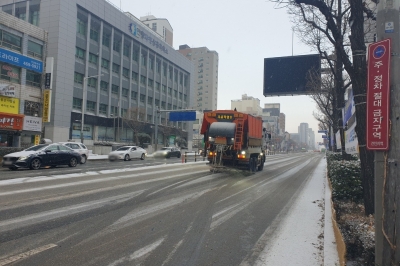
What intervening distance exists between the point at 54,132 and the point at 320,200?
38.0 meters

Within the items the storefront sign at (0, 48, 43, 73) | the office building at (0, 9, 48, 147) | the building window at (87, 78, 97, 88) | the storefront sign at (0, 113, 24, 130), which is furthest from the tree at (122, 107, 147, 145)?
the storefront sign at (0, 113, 24, 130)

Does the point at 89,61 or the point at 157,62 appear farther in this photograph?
the point at 157,62

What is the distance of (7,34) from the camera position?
97.0ft

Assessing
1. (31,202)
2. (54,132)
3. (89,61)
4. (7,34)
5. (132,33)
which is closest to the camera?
(31,202)

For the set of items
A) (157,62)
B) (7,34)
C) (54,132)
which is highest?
(157,62)

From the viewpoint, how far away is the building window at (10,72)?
2930 cm

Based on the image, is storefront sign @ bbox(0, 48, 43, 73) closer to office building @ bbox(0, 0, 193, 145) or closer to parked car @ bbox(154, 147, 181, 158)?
office building @ bbox(0, 0, 193, 145)

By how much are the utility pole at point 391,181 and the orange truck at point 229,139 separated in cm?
1271

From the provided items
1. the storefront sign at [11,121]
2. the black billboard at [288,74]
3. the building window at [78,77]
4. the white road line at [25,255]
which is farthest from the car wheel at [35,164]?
the building window at [78,77]

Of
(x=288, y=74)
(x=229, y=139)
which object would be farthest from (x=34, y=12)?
(x=229, y=139)

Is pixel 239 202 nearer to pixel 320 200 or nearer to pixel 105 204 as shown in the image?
pixel 320 200

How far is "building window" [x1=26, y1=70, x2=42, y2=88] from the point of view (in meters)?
31.7

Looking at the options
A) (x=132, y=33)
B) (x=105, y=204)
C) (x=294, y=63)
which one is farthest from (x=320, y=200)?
(x=132, y=33)

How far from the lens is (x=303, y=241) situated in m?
5.69
